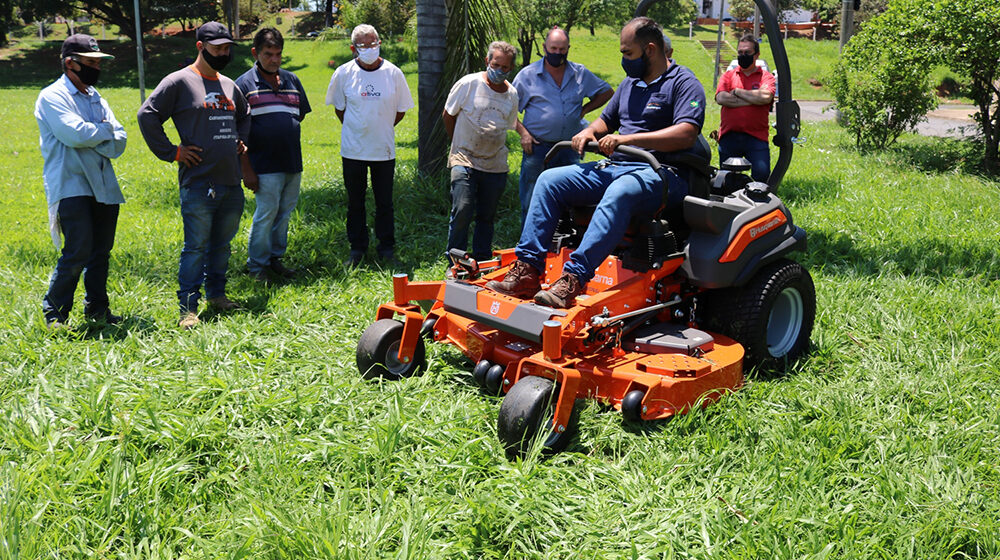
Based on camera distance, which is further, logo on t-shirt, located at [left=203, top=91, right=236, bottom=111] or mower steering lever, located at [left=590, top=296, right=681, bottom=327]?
logo on t-shirt, located at [left=203, top=91, right=236, bottom=111]

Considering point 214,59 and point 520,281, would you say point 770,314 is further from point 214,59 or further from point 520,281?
point 214,59

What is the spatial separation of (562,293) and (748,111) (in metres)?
3.82

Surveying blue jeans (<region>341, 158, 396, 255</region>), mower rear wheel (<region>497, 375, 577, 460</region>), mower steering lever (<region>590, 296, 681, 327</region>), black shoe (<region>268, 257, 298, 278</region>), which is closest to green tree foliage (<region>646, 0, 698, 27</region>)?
blue jeans (<region>341, 158, 396, 255</region>)

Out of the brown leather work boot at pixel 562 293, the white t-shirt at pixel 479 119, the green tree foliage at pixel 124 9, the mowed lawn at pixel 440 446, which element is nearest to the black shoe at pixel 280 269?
the mowed lawn at pixel 440 446

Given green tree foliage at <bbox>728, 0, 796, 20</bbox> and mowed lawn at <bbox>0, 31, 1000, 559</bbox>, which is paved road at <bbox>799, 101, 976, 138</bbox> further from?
green tree foliage at <bbox>728, 0, 796, 20</bbox>

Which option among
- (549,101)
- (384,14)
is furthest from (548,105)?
(384,14)

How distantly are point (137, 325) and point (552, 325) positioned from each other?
10.4 feet

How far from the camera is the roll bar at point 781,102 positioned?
4.18 m

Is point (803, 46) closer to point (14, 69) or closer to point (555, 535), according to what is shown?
point (14, 69)

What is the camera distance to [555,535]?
2975 mm

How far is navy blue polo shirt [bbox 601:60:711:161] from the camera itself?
4.26m

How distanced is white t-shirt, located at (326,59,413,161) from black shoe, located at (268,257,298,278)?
1.04m

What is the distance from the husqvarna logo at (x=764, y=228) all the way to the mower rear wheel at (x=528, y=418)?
5.19 feet

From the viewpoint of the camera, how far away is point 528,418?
11.2 ft
